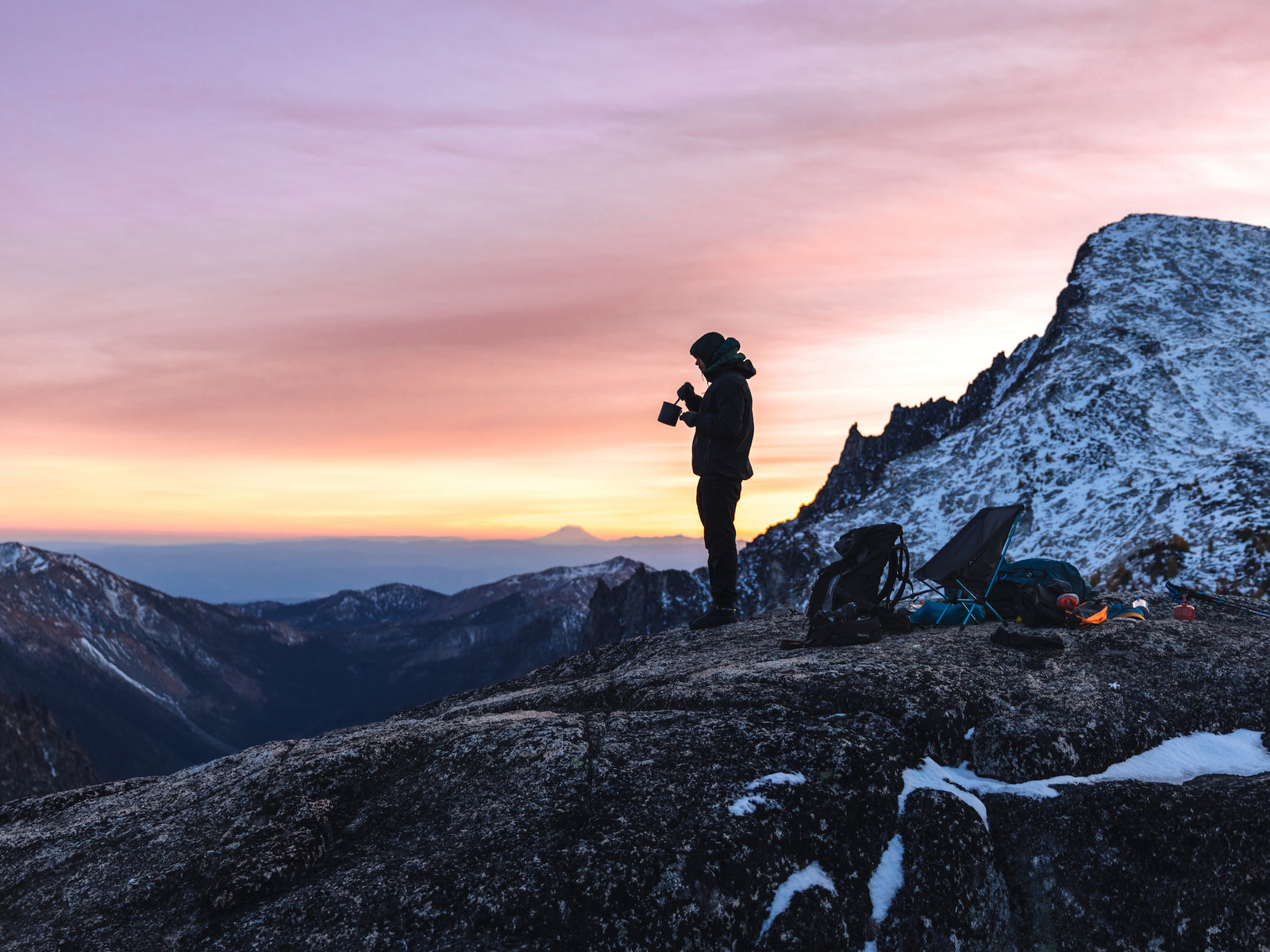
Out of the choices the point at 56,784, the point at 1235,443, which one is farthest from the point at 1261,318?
the point at 56,784

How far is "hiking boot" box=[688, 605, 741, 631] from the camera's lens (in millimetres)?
14938

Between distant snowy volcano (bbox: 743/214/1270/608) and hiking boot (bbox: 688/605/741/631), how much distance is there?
1708 centimetres

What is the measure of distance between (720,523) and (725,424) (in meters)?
1.83

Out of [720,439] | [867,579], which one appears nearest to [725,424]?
[720,439]

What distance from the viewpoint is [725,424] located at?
531 inches

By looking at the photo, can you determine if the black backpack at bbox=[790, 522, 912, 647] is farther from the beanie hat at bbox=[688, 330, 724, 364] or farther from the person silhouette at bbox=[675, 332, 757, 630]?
the beanie hat at bbox=[688, 330, 724, 364]

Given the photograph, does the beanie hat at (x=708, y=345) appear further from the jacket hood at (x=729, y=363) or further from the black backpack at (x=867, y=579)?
the black backpack at (x=867, y=579)

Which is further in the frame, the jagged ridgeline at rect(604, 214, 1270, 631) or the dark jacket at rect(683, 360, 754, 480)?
the jagged ridgeline at rect(604, 214, 1270, 631)

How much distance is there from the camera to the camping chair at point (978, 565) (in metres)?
12.7

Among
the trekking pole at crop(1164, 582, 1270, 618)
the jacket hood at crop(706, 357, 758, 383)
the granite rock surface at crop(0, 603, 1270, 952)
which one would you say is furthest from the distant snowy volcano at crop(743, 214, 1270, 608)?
the granite rock surface at crop(0, 603, 1270, 952)

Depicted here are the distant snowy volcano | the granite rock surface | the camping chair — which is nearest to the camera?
the granite rock surface

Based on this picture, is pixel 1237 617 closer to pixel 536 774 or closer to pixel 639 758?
pixel 639 758

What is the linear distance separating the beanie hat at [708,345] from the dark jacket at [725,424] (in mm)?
333

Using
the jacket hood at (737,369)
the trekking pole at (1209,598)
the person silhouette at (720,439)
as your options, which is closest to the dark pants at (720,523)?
the person silhouette at (720,439)
